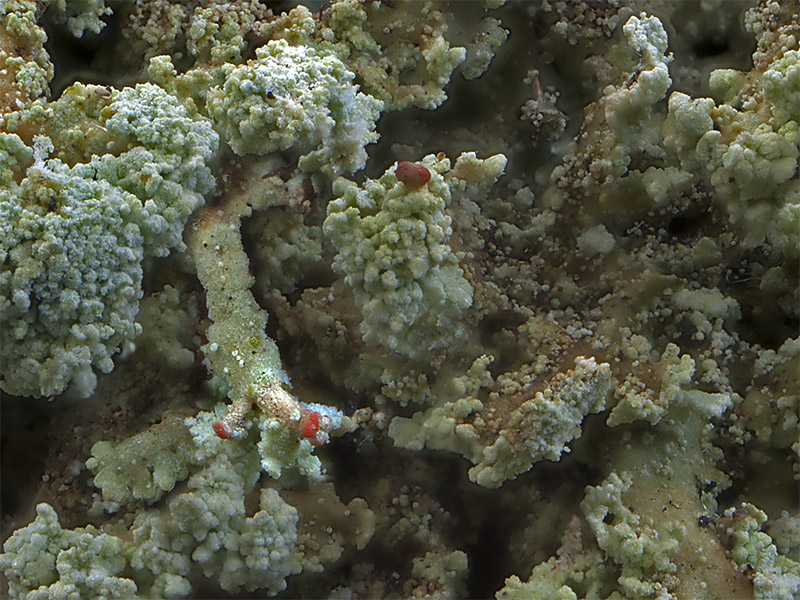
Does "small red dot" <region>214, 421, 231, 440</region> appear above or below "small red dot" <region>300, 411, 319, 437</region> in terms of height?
below

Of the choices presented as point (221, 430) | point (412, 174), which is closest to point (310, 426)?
point (221, 430)

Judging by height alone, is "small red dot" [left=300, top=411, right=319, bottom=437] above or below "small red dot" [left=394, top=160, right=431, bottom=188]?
below

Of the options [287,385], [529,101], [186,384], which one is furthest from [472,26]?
[186,384]

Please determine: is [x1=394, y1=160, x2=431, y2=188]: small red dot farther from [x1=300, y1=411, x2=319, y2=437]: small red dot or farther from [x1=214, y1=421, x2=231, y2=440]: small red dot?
[x1=214, y1=421, x2=231, y2=440]: small red dot

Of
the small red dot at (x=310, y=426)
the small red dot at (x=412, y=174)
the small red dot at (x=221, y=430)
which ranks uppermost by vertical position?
the small red dot at (x=412, y=174)

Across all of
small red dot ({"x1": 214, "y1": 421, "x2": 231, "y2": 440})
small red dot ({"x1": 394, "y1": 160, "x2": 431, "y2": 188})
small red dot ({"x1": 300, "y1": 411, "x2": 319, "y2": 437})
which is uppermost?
small red dot ({"x1": 394, "y1": 160, "x2": 431, "y2": 188})

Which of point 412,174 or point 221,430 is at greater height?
point 412,174

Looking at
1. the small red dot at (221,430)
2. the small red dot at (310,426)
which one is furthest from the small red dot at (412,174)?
the small red dot at (221,430)

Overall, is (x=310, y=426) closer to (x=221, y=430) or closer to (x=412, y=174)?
(x=221, y=430)

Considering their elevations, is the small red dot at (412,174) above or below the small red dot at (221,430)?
above

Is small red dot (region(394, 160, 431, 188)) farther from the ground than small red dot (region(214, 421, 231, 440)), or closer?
farther from the ground

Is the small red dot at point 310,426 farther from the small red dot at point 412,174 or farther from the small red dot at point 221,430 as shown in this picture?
the small red dot at point 412,174

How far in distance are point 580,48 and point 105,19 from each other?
3.95 feet

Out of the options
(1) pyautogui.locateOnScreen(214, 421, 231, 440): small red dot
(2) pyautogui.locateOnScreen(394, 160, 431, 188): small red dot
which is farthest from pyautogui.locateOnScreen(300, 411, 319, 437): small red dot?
(2) pyautogui.locateOnScreen(394, 160, 431, 188): small red dot
